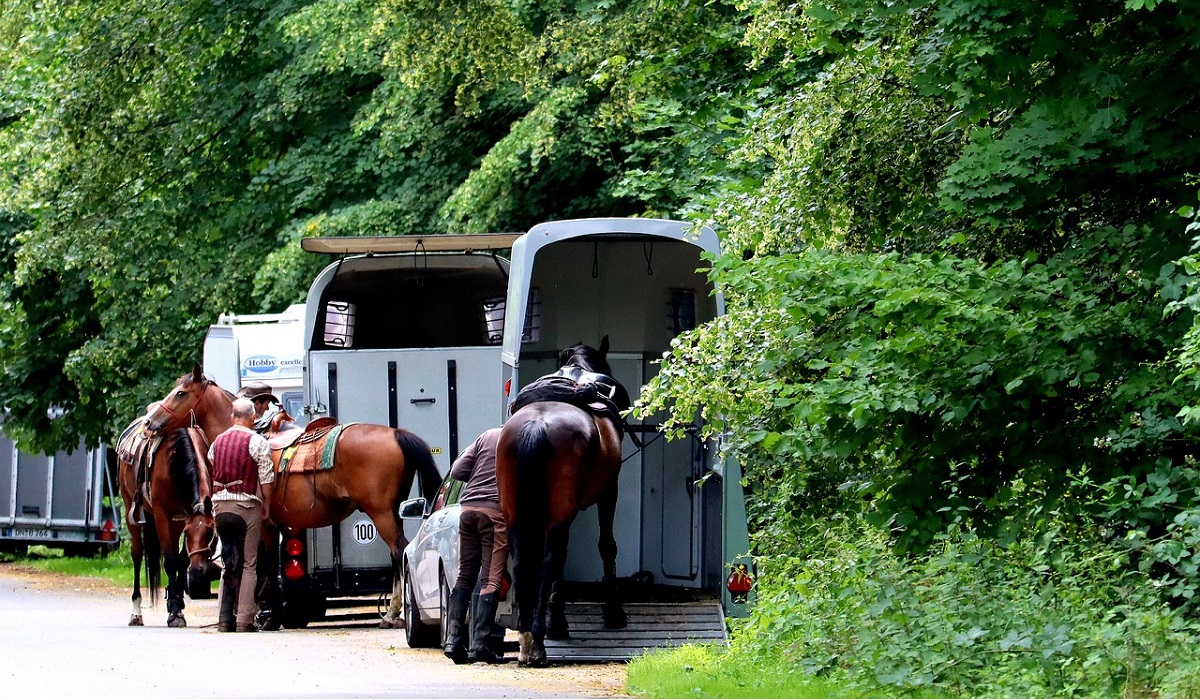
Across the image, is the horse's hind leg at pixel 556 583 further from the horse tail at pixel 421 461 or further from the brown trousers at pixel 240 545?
the brown trousers at pixel 240 545

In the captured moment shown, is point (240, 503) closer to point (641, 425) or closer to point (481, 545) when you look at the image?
point (641, 425)

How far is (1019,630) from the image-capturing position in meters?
9.74

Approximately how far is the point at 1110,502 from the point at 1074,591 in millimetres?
563

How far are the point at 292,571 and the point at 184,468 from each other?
1536mm

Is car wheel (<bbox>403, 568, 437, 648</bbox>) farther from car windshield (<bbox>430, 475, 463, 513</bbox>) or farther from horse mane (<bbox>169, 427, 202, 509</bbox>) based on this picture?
horse mane (<bbox>169, 427, 202, 509</bbox>)

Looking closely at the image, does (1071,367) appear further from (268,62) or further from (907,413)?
(268,62)

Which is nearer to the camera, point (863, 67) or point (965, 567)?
point (965, 567)

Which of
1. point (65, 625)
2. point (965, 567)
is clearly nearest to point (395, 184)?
point (65, 625)

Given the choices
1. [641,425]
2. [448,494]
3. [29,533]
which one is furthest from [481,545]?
[29,533]

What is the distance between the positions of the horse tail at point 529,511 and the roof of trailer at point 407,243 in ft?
17.9

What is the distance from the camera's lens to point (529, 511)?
12.6m

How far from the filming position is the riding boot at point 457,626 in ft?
42.7

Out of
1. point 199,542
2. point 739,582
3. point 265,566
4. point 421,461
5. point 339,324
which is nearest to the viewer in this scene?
point 739,582

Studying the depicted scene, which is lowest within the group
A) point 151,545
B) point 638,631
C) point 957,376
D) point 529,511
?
point 638,631
